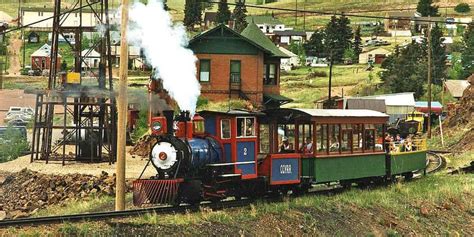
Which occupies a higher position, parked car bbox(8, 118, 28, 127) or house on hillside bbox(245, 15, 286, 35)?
house on hillside bbox(245, 15, 286, 35)

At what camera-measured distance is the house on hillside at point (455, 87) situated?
88.1 metres

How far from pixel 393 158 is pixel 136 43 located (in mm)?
12345

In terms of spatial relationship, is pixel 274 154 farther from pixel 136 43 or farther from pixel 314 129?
pixel 136 43

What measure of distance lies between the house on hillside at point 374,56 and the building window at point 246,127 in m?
104

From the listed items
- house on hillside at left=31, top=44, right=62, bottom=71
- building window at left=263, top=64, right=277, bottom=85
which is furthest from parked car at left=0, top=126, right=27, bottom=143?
house on hillside at left=31, top=44, right=62, bottom=71

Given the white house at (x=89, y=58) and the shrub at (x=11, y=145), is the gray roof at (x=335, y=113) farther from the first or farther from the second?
the shrub at (x=11, y=145)

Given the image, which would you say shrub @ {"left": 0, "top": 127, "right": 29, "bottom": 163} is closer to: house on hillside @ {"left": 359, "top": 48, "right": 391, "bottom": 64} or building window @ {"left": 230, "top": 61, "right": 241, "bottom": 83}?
building window @ {"left": 230, "top": 61, "right": 241, "bottom": 83}

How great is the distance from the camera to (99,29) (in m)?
40.3

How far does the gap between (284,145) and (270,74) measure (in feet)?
113

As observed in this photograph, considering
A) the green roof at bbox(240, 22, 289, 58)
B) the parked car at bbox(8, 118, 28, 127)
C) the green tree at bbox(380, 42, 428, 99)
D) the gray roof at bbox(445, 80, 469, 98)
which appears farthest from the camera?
the green tree at bbox(380, 42, 428, 99)

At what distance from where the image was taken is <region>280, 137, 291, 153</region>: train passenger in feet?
83.1

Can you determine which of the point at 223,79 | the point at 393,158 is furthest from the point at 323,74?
the point at 393,158

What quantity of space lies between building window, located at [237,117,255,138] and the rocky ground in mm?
10122

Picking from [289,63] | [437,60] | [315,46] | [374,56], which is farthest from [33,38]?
[437,60]
